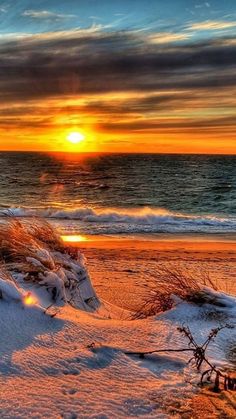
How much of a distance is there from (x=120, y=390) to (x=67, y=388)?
1.08 feet

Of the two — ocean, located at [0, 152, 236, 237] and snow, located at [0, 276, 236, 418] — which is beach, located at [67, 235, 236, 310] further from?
snow, located at [0, 276, 236, 418]

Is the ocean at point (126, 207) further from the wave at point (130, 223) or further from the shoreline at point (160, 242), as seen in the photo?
the shoreline at point (160, 242)

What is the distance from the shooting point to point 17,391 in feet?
8.91

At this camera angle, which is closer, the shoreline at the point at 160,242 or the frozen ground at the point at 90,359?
the frozen ground at the point at 90,359

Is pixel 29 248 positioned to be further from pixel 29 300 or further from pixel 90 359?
pixel 90 359

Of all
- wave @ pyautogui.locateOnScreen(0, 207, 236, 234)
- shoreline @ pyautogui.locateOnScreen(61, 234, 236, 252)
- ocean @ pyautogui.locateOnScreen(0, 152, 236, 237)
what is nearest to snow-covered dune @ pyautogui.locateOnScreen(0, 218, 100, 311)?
ocean @ pyautogui.locateOnScreen(0, 152, 236, 237)

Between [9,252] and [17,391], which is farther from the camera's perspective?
[9,252]

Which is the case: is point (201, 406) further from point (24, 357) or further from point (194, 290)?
point (194, 290)

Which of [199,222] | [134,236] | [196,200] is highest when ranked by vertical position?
[196,200]

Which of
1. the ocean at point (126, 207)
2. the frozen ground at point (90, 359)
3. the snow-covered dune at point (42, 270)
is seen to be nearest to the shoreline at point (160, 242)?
the ocean at point (126, 207)

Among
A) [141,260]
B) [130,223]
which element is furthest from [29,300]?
[130,223]

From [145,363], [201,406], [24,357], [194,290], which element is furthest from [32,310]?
[194,290]

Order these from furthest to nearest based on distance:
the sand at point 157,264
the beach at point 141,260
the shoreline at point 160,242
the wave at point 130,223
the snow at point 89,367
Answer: the wave at point 130,223 < the shoreline at point 160,242 < the beach at point 141,260 < the sand at point 157,264 < the snow at point 89,367

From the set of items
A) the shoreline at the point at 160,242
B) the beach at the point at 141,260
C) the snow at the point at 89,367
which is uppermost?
the shoreline at the point at 160,242
